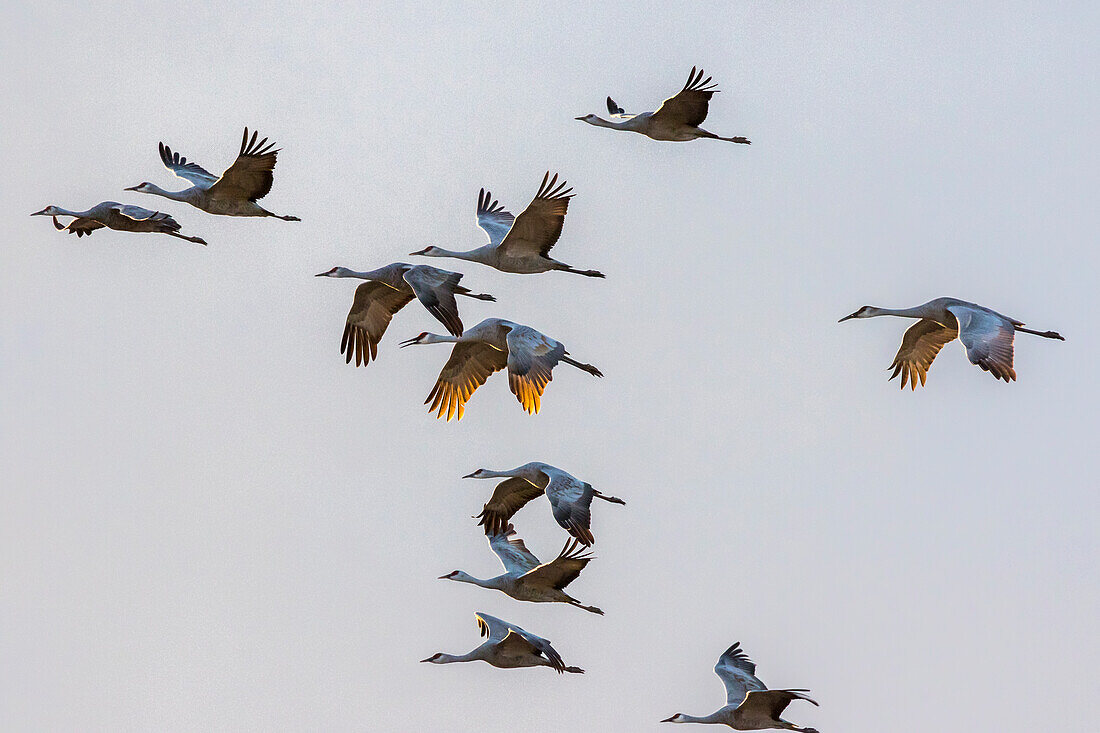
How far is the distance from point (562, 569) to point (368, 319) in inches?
260

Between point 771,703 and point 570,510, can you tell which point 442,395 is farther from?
point 771,703

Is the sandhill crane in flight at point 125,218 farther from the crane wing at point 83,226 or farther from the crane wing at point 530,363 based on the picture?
the crane wing at point 530,363

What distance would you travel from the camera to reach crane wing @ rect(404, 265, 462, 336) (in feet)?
84.6

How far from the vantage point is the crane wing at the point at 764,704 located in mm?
26172

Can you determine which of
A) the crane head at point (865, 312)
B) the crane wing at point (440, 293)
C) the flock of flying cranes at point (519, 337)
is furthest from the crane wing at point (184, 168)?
the crane head at point (865, 312)

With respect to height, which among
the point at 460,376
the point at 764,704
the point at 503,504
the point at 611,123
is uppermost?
the point at 611,123

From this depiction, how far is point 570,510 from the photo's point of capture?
2423cm

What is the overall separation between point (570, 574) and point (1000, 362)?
653 centimetres

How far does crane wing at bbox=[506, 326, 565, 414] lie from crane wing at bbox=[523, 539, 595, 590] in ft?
6.63

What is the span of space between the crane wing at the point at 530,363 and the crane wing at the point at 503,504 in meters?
3.91

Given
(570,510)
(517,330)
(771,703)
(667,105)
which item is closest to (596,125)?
(667,105)

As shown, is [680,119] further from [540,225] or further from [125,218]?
[125,218]

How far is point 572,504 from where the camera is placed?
24406mm

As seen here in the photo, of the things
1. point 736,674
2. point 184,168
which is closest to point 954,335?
point 736,674
